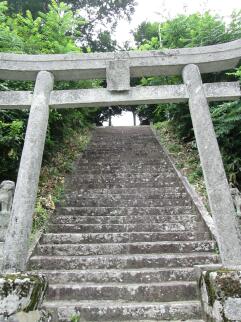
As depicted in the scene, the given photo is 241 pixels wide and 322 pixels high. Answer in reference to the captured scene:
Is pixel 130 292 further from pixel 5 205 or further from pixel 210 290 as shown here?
pixel 5 205

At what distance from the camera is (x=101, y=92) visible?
17.1 feet

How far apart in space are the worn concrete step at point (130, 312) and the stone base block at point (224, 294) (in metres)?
0.69

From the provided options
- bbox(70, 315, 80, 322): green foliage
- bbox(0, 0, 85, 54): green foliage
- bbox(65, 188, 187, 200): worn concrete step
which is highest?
bbox(0, 0, 85, 54): green foliage

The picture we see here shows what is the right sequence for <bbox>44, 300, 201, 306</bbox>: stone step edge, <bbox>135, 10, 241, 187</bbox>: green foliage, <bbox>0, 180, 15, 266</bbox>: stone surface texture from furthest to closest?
1. <bbox>135, 10, 241, 187</bbox>: green foliage
2. <bbox>0, 180, 15, 266</bbox>: stone surface texture
3. <bbox>44, 300, 201, 306</bbox>: stone step edge

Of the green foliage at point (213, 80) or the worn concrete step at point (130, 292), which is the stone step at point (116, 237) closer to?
the worn concrete step at point (130, 292)

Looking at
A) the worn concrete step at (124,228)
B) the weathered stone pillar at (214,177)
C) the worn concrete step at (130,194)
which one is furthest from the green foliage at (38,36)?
the weathered stone pillar at (214,177)

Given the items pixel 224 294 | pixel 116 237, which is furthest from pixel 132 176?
pixel 224 294

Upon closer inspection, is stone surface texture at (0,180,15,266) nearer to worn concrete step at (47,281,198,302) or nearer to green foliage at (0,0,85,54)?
worn concrete step at (47,281,198,302)

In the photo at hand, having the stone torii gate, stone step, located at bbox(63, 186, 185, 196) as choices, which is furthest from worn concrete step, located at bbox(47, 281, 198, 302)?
stone step, located at bbox(63, 186, 185, 196)

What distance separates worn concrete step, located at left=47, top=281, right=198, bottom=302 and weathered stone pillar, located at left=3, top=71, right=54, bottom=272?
3.22 ft

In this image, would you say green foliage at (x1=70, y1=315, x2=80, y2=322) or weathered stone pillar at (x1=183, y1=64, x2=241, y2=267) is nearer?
weathered stone pillar at (x1=183, y1=64, x2=241, y2=267)

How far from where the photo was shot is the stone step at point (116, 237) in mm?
6098

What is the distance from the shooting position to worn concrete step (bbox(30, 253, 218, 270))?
532cm

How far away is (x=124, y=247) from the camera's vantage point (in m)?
5.77
